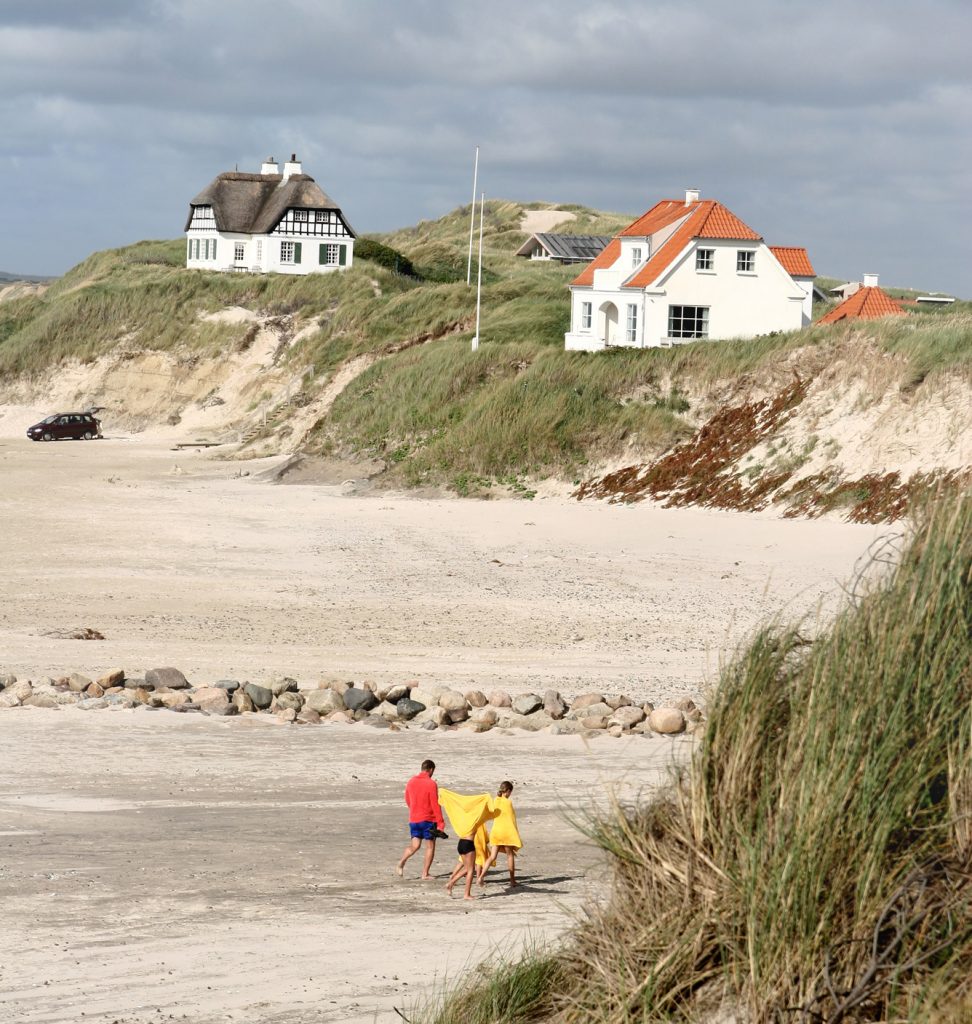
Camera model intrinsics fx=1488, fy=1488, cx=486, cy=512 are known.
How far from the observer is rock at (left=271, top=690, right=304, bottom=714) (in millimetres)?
15672

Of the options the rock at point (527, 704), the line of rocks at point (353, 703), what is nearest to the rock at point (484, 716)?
the line of rocks at point (353, 703)

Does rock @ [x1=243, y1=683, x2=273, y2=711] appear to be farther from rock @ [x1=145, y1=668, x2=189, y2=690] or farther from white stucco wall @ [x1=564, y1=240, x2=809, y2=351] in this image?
white stucco wall @ [x1=564, y1=240, x2=809, y2=351]

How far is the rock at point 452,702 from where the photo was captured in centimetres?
1555

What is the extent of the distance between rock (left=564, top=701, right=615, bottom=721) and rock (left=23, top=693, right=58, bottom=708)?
5352 millimetres

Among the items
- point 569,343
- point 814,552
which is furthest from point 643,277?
point 814,552

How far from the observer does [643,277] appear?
43969mm

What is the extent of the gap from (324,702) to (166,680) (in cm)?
184

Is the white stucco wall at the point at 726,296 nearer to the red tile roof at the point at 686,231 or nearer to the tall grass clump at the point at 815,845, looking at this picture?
the red tile roof at the point at 686,231

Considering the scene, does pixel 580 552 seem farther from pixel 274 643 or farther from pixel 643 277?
pixel 643 277

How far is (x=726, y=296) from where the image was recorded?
1719 inches

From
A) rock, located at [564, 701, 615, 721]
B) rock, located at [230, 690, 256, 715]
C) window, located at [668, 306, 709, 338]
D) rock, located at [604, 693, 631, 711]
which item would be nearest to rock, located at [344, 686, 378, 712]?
rock, located at [230, 690, 256, 715]

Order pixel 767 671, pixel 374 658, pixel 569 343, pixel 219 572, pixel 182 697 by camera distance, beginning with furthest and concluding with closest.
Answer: pixel 569 343 → pixel 219 572 → pixel 374 658 → pixel 182 697 → pixel 767 671

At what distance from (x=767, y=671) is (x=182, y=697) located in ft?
33.2

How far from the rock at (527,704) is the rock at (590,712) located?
331 millimetres
